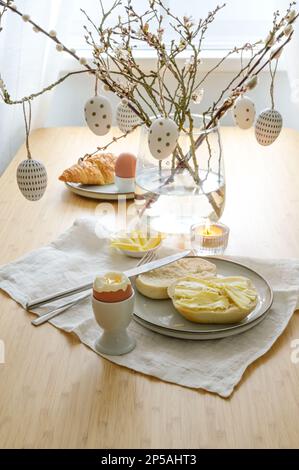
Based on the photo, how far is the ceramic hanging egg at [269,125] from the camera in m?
Result: 1.31

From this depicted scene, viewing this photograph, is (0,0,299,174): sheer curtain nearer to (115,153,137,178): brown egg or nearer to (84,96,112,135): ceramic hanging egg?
(115,153,137,178): brown egg

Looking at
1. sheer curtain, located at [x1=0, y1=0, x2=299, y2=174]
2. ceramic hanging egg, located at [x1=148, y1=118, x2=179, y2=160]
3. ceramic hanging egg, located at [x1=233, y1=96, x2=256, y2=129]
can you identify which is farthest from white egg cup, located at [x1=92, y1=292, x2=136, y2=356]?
sheer curtain, located at [x1=0, y1=0, x2=299, y2=174]

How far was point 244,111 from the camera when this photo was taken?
4.00 feet

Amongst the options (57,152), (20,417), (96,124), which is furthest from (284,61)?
(20,417)

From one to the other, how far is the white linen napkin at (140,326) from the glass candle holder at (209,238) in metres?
0.07

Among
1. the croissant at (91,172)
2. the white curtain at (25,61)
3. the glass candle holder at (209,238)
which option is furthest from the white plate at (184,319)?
the white curtain at (25,61)

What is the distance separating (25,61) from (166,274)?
1.20m

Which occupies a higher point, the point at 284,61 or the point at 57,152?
the point at 284,61

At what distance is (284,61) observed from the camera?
2377 mm

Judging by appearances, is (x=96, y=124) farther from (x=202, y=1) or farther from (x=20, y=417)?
(x=202, y=1)

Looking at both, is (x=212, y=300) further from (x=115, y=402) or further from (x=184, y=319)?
(x=115, y=402)

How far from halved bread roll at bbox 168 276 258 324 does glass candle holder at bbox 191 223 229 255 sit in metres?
0.21

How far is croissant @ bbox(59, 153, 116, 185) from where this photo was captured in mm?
1611

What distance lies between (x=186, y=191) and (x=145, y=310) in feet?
0.90
